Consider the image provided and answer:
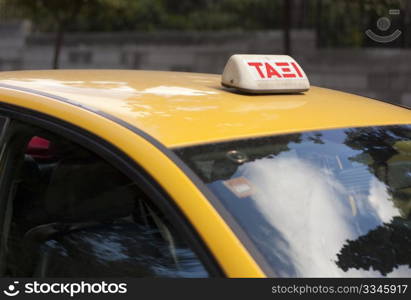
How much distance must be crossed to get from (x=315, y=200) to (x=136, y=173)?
53 centimetres

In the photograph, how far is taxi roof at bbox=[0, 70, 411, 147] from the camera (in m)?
2.04

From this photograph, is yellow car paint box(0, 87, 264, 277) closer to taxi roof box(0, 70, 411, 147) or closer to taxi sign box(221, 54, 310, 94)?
taxi roof box(0, 70, 411, 147)

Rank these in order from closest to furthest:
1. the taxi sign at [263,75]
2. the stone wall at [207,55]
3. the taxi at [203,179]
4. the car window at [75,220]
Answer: the taxi at [203,179] < the car window at [75,220] < the taxi sign at [263,75] < the stone wall at [207,55]

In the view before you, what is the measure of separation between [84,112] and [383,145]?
1.01 m

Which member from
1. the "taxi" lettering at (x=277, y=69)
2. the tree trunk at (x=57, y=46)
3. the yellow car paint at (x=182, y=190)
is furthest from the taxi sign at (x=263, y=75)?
the tree trunk at (x=57, y=46)

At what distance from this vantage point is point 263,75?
2.46 meters

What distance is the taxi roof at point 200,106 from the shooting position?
204 cm

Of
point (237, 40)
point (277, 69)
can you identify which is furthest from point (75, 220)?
point (237, 40)

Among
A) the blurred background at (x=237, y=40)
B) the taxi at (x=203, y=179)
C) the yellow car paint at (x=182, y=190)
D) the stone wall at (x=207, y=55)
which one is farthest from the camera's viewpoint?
the stone wall at (x=207, y=55)

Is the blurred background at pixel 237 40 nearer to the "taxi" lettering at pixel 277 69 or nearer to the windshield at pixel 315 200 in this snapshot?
the "taxi" lettering at pixel 277 69

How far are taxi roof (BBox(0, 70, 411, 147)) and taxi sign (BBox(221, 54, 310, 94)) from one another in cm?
3

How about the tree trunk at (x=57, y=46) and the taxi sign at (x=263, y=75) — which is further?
the tree trunk at (x=57, y=46)

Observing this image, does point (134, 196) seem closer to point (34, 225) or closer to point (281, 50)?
point (34, 225)

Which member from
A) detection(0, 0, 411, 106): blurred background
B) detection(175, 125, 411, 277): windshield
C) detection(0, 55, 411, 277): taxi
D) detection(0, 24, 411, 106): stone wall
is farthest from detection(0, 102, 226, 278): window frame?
detection(0, 24, 411, 106): stone wall
